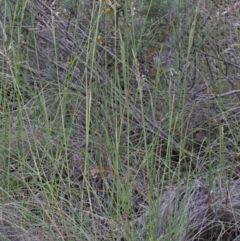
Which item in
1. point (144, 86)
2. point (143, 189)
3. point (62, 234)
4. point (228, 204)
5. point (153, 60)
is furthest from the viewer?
point (153, 60)

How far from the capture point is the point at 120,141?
274cm

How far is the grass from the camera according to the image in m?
2.10

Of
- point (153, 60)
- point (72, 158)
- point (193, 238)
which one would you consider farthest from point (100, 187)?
point (153, 60)

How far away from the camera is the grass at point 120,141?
2098mm

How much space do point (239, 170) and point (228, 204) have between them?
11.8 inches

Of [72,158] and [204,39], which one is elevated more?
[204,39]

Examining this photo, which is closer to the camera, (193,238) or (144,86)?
(193,238)

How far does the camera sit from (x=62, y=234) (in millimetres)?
2072

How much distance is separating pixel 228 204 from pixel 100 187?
0.52 metres

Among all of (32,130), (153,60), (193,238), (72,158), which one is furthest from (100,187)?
(153,60)

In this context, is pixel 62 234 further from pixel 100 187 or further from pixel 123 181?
pixel 100 187

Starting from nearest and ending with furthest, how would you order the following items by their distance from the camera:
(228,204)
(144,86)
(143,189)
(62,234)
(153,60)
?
(62,234) < (228,204) < (143,189) < (144,86) < (153,60)

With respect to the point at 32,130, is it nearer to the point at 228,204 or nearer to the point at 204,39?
the point at 228,204

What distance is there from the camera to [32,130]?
251 cm
